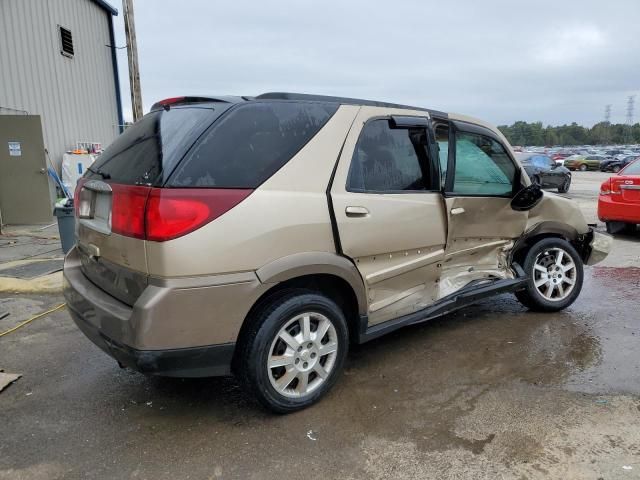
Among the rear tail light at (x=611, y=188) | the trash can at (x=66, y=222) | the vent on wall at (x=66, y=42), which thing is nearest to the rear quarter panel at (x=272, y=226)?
the trash can at (x=66, y=222)

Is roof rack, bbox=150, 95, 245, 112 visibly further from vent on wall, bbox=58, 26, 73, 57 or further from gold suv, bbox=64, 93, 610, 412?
vent on wall, bbox=58, 26, 73, 57

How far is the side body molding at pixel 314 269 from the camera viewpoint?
2648mm

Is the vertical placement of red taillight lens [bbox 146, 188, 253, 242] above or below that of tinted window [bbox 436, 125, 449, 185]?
below

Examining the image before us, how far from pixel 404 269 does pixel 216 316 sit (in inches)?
56.3

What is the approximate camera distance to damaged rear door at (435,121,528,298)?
3.81m

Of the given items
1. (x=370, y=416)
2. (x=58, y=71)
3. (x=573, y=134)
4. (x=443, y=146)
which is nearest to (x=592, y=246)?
(x=443, y=146)

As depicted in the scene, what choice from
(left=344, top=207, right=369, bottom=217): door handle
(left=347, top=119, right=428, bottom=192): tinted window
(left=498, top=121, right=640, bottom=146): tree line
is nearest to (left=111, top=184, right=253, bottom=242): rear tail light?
(left=344, top=207, right=369, bottom=217): door handle

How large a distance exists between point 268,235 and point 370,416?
125 cm

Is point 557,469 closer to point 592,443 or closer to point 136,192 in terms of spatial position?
point 592,443

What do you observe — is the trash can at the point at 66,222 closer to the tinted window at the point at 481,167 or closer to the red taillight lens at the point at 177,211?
the red taillight lens at the point at 177,211

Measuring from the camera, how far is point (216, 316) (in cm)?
254

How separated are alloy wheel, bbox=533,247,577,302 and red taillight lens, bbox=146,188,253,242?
3246 millimetres

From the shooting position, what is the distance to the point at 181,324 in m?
2.47

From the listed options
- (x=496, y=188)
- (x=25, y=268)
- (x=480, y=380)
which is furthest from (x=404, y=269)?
(x=25, y=268)
